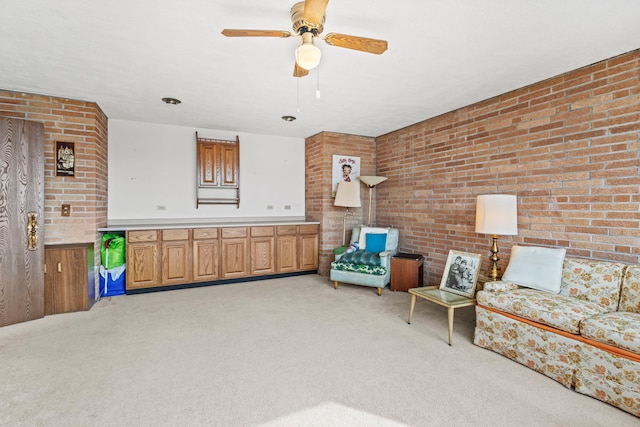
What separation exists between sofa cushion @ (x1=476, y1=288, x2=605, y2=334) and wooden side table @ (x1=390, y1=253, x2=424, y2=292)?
151 cm

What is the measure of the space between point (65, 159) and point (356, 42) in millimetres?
3634

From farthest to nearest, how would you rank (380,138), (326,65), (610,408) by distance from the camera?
(380,138) → (326,65) → (610,408)

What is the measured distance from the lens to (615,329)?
1911mm

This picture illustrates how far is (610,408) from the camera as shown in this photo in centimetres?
188

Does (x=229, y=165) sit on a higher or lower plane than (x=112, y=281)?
higher

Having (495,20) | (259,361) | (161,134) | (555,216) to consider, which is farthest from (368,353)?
(161,134)

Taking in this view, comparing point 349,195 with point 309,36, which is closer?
point 309,36

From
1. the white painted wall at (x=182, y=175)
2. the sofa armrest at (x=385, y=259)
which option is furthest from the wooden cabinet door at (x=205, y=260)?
the sofa armrest at (x=385, y=259)

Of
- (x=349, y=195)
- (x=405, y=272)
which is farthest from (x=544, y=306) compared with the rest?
(x=349, y=195)

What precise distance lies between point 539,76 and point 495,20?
1.25m

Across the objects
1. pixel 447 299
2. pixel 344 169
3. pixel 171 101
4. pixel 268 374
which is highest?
pixel 171 101

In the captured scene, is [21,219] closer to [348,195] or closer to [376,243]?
[348,195]

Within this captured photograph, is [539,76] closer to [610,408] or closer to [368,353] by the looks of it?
[610,408]

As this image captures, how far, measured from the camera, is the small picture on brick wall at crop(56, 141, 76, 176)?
3585 mm
